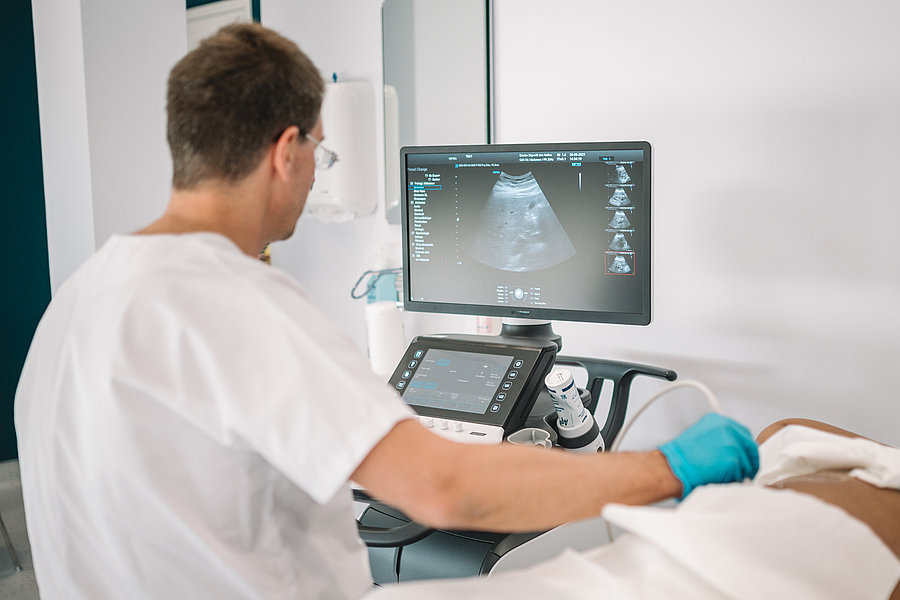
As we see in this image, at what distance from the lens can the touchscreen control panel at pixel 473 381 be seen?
137cm

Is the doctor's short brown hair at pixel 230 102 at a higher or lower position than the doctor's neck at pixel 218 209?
higher

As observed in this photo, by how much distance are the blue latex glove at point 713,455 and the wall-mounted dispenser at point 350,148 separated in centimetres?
156

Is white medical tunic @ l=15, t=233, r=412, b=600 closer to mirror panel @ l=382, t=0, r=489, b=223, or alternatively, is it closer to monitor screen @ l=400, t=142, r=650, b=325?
monitor screen @ l=400, t=142, r=650, b=325

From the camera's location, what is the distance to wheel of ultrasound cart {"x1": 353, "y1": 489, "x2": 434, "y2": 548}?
118cm

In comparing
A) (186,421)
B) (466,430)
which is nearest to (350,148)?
(466,430)

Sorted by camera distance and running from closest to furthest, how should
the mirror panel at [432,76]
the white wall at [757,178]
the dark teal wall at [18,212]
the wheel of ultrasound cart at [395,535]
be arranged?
the wheel of ultrasound cart at [395,535], the white wall at [757,178], the mirror panel at [432,76], the dark teal wall at [18,212]

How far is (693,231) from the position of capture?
71.1 inches

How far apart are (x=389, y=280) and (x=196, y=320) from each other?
148 cm

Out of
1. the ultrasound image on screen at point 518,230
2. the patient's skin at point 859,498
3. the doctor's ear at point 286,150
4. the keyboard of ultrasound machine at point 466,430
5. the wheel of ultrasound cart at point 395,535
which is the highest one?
the doctor's ear at point 286,150

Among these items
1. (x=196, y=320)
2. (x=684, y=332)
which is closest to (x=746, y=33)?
(x=684, y=332)

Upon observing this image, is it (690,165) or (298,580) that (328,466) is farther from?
(690,165)

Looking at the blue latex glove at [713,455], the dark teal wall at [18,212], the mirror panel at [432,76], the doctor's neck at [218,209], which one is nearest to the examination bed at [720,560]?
the blue latex glove at [713,455]

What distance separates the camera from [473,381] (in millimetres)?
1456

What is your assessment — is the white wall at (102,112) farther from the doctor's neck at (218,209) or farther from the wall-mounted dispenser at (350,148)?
the doctor's neck at (218,209)
